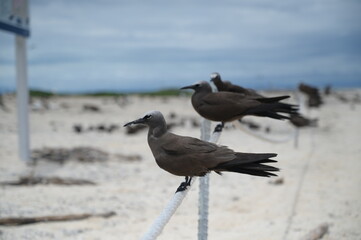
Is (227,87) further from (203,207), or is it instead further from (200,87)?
(203,207)

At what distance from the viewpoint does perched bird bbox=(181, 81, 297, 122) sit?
273 cm

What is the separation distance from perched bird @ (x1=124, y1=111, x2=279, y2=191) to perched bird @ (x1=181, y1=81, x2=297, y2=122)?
0.75 meters

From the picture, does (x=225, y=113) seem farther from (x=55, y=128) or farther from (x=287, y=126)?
(x=287, y=126)

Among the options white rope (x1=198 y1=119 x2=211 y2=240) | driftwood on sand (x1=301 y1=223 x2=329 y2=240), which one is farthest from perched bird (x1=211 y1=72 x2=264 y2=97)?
driftwood on sand (x1=301 y1=223 x2=329 y2=240)

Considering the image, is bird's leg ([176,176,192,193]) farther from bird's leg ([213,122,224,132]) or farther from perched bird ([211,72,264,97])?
perched bird ([211,72,264,97])

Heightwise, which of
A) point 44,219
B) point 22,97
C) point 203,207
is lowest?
point 44,219

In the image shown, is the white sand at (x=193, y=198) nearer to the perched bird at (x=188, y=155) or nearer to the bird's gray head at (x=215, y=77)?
the bird's gray head at (x=215, y=77)

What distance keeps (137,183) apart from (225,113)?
3.79m

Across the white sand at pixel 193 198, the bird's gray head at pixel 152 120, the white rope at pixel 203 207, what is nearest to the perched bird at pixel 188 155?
the bird's gray head at pixel 152 120

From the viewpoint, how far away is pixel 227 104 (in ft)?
9.43

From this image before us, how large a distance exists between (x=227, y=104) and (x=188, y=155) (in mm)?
896

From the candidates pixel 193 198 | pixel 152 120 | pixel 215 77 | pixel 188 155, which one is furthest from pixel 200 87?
pixel 193 198

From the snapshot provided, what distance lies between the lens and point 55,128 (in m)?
12.5

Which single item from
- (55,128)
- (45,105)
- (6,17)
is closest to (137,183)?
(6,17)
